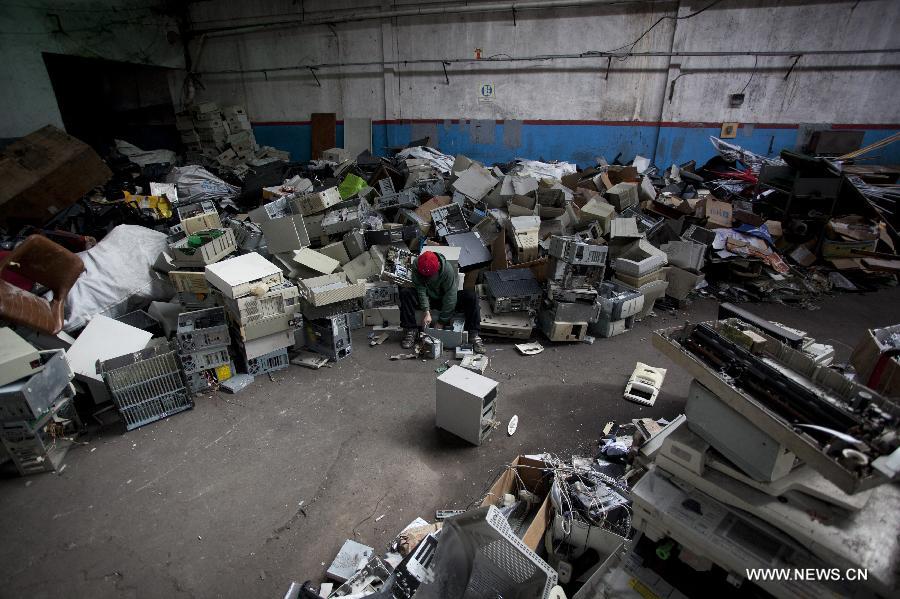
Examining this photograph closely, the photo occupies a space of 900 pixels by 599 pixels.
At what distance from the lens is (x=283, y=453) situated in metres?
3.27

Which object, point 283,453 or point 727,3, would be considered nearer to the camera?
point 283,453

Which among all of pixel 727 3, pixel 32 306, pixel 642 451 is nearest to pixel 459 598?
pixel 642 451

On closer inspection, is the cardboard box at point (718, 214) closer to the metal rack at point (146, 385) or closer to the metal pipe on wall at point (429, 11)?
the metal pipe on wall at point (429, 11)

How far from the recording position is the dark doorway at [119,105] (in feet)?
31.5

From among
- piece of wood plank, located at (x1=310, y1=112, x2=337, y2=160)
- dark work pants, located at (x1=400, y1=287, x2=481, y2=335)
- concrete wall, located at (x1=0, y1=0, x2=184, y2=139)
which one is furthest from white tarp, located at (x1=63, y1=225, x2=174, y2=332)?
piece of wood plank, located at (x1=310, y1=112, x2=337, y2=160)

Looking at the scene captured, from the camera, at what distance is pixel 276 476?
3074mm

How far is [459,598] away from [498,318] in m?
3.08

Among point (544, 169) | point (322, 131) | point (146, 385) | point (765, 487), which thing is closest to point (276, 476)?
point (146, 385)

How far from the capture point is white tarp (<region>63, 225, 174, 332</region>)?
4316mm

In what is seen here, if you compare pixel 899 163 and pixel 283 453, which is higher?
pixel 899 163

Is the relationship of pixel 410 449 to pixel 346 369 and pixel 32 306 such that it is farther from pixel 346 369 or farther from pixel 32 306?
pixel 32 306

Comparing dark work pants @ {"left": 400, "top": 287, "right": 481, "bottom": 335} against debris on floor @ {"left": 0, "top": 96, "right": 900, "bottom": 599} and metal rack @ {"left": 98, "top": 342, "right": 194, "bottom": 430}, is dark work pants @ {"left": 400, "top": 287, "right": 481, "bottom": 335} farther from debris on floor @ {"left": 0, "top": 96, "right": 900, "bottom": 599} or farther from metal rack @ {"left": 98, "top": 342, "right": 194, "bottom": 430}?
metal rack @ {"left": 98, "top": 342, "right": 194, "bottom": 430}

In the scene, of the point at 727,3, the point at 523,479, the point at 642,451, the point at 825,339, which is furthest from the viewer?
the point at 727,3

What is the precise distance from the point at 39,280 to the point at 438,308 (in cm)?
387
